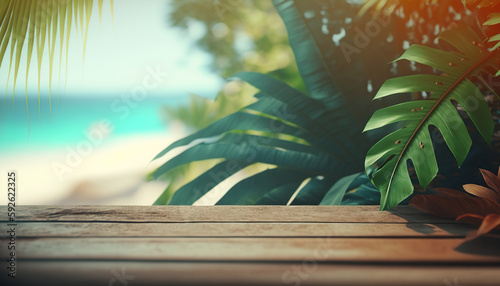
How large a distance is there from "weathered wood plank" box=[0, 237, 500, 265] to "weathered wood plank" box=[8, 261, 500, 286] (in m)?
0.01

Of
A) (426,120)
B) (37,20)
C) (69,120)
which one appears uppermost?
(37,20)

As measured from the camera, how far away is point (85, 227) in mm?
508

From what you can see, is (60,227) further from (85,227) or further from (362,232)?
(362,232)

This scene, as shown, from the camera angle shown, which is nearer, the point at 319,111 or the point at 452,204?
the point at 452,204

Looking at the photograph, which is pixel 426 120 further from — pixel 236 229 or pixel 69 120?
pixel 69 120

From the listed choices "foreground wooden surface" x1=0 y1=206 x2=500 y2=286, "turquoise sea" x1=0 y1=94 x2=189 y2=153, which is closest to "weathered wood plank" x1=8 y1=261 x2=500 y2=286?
"foreground wooden surface" x1=0 y1=206 x2=500 y2=286

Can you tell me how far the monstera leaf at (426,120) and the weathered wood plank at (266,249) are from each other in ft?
0.50

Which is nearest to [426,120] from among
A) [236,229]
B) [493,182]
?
[493,182]

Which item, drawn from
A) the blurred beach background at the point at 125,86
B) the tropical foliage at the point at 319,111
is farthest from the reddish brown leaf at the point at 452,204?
the blurred beach background at the point at 125,86

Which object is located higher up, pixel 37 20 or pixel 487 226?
pixel 37 20

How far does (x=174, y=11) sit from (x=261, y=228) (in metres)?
4.13

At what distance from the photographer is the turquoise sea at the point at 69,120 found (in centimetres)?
497

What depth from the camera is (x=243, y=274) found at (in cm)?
37

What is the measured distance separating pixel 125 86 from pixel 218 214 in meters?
6.16
